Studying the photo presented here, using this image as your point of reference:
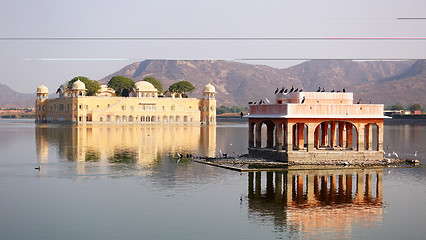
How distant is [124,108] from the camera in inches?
5876

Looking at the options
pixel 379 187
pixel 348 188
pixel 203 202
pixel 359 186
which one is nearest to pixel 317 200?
pixel 348 188

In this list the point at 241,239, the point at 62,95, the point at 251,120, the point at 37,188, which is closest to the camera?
the point at 241,239

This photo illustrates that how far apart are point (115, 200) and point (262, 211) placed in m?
7.75

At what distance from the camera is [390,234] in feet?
74.9

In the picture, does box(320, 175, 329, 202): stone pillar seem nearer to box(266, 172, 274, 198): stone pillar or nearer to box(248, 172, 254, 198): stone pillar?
box(266, 172, 274, 198): stone pillar

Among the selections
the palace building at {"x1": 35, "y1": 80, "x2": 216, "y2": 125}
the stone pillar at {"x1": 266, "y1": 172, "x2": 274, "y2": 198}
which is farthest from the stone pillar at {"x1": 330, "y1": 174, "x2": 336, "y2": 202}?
the palace building at {"x1": 35, "y1": 80, "x2": 216, "y2": 125}

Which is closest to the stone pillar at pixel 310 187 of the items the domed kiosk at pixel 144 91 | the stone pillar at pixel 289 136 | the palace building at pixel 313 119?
the stone pillar at pixel 289 136

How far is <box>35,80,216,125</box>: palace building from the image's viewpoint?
14700 centimetres

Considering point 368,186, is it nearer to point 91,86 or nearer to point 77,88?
point 77,88

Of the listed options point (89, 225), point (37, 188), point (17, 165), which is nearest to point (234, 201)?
point (89, 225)

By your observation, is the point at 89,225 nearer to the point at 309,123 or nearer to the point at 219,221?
the point at 219,221

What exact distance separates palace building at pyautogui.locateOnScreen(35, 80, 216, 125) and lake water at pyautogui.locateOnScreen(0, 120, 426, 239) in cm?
10257

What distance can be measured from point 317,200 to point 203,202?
5916 mm

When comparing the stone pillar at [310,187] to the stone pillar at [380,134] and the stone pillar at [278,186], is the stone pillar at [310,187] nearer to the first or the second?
the stone pillar at [278,186]
